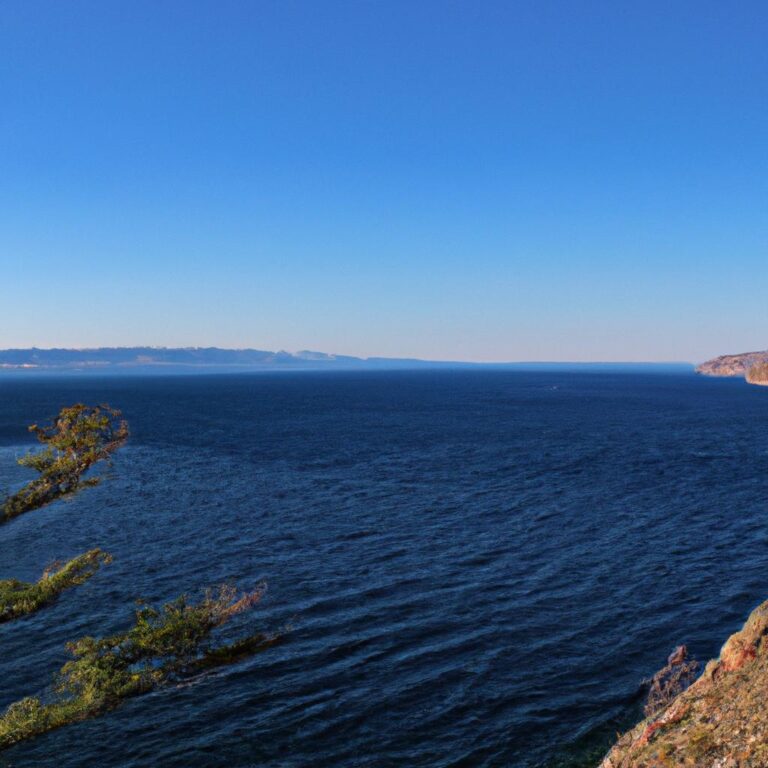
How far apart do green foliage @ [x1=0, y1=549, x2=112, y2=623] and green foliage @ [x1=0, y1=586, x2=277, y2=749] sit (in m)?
6.72

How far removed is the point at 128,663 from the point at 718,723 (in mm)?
25333

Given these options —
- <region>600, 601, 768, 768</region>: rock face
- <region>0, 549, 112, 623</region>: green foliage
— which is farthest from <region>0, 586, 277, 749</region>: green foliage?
<region>600, 601, 768, 768</region>: rock face

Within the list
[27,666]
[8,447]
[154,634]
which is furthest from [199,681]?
[8,447]

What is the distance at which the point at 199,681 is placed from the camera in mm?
28344

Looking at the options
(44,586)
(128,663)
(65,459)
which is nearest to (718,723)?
(128,663)

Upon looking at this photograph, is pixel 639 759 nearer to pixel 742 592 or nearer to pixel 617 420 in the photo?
pixel 742 592

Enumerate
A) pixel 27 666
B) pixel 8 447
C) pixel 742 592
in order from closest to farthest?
pixel 27 666 < pixel 742 592 < pixel 8 447

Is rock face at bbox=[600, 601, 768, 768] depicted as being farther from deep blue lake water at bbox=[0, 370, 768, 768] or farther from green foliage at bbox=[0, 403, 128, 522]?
green foliage at bbox=[0, 403, 128, 522]

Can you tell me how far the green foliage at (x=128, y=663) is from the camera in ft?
82.0

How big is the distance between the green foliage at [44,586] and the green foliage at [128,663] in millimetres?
6715

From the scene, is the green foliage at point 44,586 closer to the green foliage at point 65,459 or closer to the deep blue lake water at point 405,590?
the deep blue lake water at point 405,590

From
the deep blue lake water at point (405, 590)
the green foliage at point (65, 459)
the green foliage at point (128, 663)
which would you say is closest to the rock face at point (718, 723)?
the deep blue lake water at point (405, 590)

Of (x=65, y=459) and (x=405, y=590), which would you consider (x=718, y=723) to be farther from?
(x=65, y=459)

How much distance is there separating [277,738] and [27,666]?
14258 millimetres
